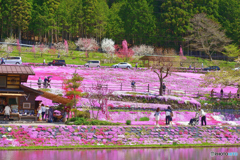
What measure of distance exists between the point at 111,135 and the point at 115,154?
13.1ft

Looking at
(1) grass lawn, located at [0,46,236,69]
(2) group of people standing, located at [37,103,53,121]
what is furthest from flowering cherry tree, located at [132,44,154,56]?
(2) group of people standing, located at [37,103,53,121]

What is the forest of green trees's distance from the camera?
316ft

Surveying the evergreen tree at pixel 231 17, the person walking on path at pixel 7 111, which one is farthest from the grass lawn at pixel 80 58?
the person walking on path at pixel 7 111

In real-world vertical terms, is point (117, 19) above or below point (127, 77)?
above

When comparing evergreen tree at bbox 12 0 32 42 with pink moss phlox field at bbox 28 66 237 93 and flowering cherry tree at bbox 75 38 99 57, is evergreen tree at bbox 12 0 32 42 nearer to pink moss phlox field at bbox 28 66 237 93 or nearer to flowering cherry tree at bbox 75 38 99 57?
flowering cherry tree at bbox 75 38 99 57

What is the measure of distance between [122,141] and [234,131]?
1001cm

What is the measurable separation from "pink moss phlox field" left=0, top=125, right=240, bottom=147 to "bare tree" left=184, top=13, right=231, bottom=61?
67007 mm

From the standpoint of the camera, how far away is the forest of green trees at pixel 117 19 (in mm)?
96438

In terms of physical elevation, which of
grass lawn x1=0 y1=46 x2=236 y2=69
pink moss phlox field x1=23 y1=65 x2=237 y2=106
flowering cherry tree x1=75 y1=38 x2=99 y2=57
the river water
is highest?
flowering cherry tree x1=75 y1=38 x2=99 y2=57

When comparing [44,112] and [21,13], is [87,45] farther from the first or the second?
[44,112]

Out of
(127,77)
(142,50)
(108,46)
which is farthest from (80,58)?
(127,77)

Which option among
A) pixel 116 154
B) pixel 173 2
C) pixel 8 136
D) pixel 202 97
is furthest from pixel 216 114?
pixel 173 2

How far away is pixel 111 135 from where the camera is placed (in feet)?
98.0

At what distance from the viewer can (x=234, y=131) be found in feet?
112
